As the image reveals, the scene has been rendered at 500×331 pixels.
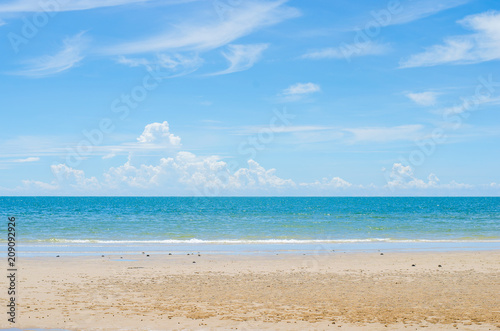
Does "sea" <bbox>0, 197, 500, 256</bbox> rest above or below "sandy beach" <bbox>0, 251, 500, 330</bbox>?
below

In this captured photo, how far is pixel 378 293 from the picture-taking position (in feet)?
50.5

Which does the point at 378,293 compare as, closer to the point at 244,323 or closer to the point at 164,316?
the point at 244,323

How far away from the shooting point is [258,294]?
15242mm

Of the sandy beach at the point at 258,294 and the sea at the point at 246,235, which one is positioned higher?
the sandy beach at the point at 258,294

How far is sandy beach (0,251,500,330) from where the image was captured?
12.0 m

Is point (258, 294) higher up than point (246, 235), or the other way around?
point (258, 294)

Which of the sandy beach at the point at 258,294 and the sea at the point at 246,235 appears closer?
the sandy beach at the point at 258,294

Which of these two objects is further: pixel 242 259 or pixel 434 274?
pixel 242 259

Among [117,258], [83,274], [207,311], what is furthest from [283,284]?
[117,258]

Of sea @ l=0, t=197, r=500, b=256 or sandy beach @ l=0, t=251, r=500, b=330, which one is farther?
sea @ l=0, t=197, r=500, b=256

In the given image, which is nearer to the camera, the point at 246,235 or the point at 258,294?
the point at 258,294

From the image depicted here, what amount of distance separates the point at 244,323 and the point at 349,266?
1066 centimetres

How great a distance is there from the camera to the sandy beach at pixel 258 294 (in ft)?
39.5

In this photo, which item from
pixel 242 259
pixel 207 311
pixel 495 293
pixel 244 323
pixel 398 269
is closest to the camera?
pixel 244 323
